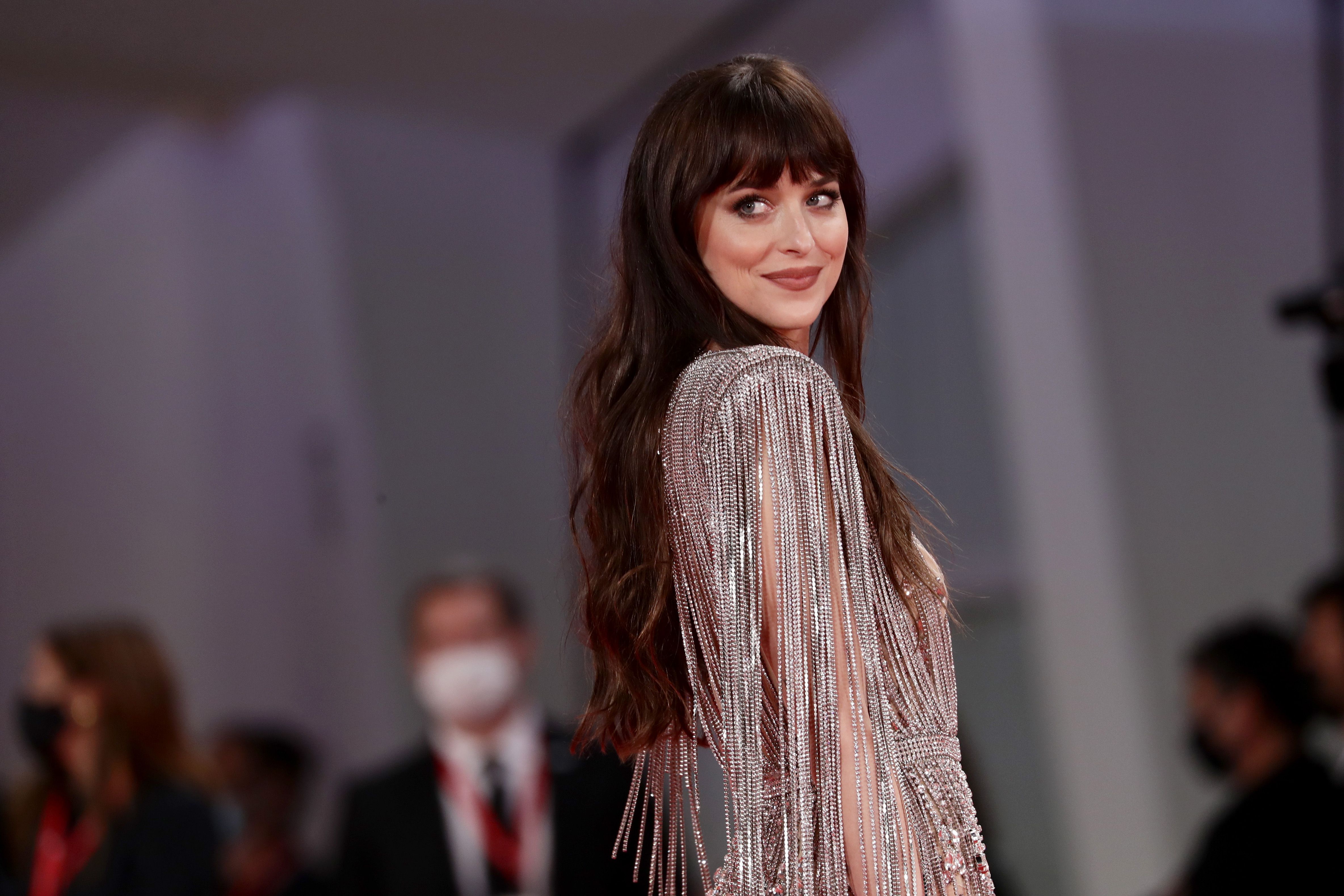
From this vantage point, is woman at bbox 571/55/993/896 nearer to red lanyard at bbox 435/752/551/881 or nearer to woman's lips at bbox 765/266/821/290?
woman's lips at bbox 765/266/821/290

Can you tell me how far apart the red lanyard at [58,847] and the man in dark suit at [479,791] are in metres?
0.58

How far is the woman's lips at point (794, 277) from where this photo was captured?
116 cm

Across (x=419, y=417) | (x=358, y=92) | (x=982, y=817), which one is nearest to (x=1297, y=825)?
(x=982, y=817)

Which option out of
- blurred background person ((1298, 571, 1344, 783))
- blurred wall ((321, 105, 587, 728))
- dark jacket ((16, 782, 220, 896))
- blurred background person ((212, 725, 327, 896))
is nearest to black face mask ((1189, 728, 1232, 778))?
blurred background person ((1298, 571, 1344, 783))

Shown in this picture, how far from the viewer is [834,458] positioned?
3.59 feet

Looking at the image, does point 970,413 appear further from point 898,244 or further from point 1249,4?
point 1249,4

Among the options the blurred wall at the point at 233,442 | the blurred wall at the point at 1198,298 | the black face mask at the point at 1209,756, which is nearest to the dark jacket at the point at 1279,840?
the black face mask at the point at 1209,756

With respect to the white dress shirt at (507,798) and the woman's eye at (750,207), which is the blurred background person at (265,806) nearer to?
the white dress shirt at (507,798)

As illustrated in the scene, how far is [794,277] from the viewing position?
1161mm

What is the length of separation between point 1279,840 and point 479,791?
5.56ft

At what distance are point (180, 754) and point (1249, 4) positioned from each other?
376cm

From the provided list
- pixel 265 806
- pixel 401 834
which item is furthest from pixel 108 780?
pixel 265 806

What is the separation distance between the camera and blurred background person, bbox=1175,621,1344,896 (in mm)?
2961

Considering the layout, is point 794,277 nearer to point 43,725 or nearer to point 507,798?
point 507,798
